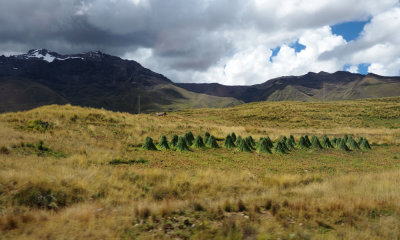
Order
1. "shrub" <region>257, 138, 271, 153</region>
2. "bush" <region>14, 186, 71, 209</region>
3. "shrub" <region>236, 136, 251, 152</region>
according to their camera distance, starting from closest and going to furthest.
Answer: "bush" <region>14, 186, 71, 209</region> → "shrub" <region>257, 138, 271, 153</region> → "shrub" <region>236, 136, 251, 152</region>

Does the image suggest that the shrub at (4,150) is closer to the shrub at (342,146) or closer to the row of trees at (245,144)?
the row of trees at (245,144)

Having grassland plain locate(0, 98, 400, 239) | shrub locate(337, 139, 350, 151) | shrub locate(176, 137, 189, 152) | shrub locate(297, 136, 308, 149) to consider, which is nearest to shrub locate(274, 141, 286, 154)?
shrub locate(297, 136, 308, 149)

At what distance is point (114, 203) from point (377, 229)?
7.51 metres

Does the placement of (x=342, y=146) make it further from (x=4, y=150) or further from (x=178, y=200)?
(x=4, y=150)

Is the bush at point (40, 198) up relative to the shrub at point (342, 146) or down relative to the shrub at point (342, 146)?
up

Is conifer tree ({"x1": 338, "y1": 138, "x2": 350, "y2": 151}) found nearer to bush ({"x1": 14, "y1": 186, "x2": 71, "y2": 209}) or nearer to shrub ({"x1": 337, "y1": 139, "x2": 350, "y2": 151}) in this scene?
shrub ({"x1": 337, "y1": 139, "x2": 350, "y2": 151})

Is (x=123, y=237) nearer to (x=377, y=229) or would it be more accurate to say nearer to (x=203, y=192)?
(x=203, y=192)

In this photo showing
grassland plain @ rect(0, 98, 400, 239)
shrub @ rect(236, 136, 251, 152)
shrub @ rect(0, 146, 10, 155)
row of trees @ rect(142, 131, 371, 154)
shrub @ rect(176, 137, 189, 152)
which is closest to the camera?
grassland plain @ rect(0, 98, 400, 239)

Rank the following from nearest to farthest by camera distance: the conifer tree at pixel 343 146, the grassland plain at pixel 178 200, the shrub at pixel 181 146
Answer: the grassland plain at pixel 178 200 < the shrub at pixel 181 146 < the conifer tree at pixel 343 146

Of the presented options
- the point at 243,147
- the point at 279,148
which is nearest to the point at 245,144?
the point at 243,147

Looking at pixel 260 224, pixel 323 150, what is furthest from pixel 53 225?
pixel 323 150

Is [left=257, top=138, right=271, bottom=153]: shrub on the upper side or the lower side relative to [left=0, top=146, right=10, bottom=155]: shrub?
lower

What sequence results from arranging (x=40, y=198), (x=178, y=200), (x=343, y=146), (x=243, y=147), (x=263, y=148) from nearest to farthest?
(x=40, y=198), (x=178, y=200), (x=263, y=148), (x=243, y=147), (x=343, y=146)

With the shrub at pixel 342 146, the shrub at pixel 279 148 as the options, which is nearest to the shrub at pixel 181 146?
the shrub at pixel 279 148
